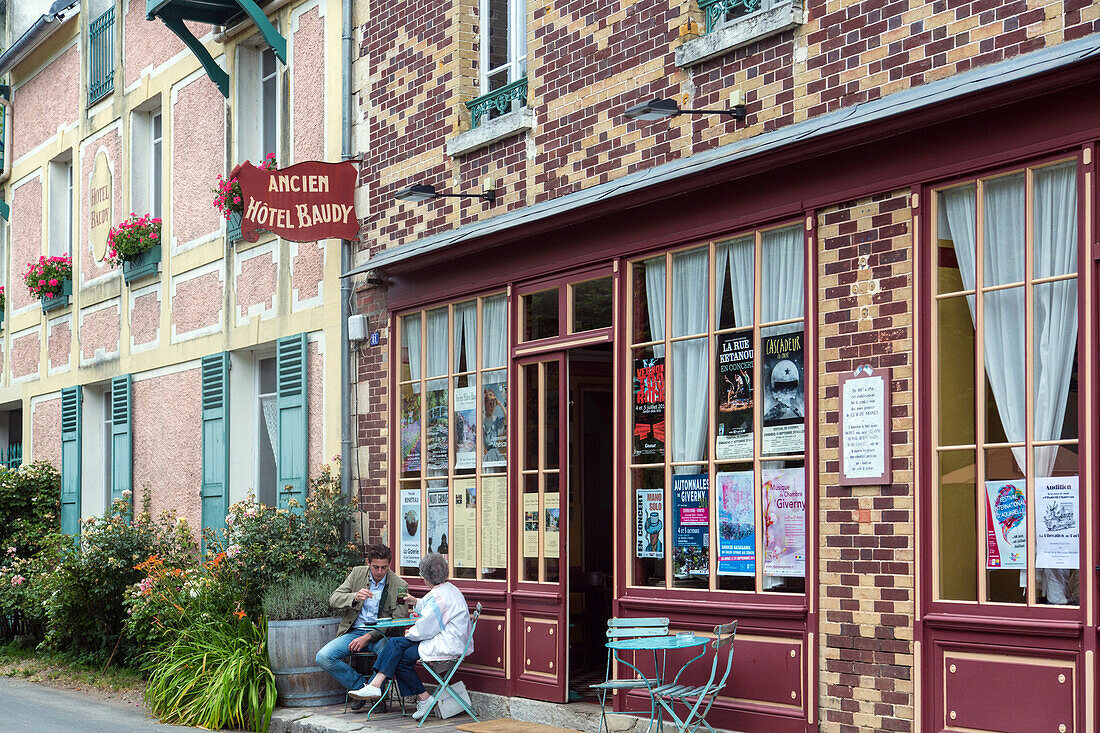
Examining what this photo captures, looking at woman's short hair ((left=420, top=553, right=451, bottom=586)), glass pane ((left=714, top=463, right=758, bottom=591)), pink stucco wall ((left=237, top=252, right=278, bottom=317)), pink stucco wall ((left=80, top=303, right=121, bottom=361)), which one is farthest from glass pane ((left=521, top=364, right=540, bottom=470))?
pink stucco wall ((left=80, top=303, right=121, bottom=361))

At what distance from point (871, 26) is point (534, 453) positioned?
4.18 m

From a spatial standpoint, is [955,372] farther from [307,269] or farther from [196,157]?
[196,157]

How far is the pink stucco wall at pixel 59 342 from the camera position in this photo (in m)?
18.5

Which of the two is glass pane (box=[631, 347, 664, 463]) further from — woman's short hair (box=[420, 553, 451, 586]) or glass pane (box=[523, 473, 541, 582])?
woman's short hair (box=[420, 553, 451, 586])

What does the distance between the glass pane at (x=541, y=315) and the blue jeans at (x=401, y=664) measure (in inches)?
96.0

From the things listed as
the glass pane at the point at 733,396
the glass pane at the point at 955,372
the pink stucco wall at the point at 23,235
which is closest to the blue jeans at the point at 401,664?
the glass pane at the point at 733,396

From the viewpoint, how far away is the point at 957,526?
7121mm

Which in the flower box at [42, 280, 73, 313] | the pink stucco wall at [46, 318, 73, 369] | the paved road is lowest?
the paved road

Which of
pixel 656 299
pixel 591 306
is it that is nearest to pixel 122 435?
pixel 591 306

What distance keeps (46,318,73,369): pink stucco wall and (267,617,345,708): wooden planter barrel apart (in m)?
8.81

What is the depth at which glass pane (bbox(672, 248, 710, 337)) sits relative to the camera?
8815 millimetres

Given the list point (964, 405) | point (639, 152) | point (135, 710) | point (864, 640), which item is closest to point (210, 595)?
point (135, 710)

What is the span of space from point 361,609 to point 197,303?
211 inches

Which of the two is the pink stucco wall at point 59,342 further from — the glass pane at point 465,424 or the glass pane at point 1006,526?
the glass pane at point 1006,526
